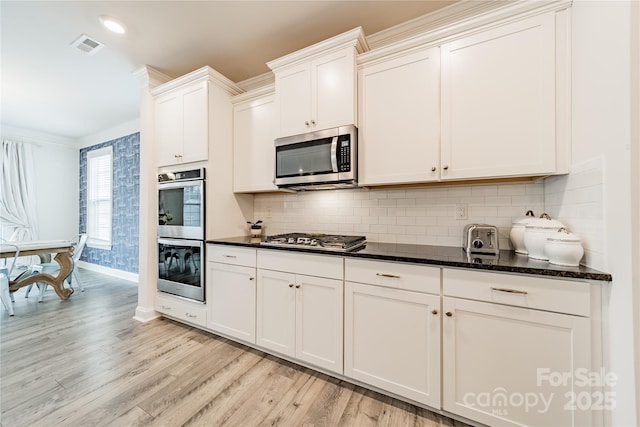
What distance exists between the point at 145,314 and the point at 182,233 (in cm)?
103

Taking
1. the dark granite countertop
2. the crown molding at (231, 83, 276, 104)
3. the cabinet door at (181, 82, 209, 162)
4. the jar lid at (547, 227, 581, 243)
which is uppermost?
the crown molding at (231, 83, 276, 104)

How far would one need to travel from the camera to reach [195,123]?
2.44 meters

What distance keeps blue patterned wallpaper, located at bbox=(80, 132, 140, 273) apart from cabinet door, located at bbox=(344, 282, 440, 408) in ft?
13.6

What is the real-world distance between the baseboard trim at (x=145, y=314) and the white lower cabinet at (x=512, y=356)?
→ 284 centimetres

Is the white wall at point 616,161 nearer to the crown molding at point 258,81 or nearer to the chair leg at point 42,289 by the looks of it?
the crown molding at point 258,81

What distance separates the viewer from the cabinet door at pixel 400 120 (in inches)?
66.7

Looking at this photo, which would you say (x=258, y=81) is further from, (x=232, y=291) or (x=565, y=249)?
(x=565, y=249)

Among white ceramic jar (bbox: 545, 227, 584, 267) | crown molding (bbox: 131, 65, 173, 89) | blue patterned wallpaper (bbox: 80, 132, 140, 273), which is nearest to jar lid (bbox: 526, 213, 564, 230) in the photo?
white ceramic jar (bbox: 545, 227, 584, 267)

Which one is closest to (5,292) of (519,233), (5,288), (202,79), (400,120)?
(5,288)

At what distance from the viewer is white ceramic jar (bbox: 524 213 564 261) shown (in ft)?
4.40

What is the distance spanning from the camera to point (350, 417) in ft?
4.67

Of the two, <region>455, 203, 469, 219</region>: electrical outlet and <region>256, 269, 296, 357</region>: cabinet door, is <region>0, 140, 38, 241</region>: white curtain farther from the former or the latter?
<region>455, 203, 469, 219</region>: electrical outlet

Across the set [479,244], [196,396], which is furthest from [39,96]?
[479,244]

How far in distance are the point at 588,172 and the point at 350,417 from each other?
1802mm
